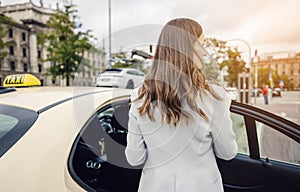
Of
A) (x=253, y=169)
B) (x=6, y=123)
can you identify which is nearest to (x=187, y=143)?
(x=6, y=123)

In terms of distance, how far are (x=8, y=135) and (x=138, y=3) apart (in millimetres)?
2664

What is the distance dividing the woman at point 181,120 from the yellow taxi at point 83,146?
1.31 ft

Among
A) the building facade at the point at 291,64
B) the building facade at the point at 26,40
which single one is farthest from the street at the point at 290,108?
the building facade at the point at 26,40

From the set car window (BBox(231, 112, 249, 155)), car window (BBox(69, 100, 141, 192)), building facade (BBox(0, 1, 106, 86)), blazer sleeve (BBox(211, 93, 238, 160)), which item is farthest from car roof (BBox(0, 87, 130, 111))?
building facade (BBox(0, 1, 106, 86))

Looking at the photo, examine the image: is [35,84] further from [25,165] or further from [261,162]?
[261,162]

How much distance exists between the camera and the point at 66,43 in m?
18.7

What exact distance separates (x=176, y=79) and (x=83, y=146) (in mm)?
848

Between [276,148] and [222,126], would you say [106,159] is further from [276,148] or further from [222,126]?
[276,148]

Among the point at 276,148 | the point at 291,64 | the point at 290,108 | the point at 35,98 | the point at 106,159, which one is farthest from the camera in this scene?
the point at 291,64

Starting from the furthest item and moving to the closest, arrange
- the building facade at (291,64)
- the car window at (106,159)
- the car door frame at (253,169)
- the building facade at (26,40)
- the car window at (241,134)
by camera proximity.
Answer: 1. the building facade at (26,40)
2. the building facade at (291,64)
3. the car window at (241,134)
4. the car door frame at (253,169)
5. the car window at (106,159)

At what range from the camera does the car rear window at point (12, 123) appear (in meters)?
1.12

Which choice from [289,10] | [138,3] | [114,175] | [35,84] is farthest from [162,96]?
[289,10]

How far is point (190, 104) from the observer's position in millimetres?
1016

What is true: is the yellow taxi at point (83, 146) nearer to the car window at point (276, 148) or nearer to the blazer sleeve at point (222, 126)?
the car window at point (276, 148)
